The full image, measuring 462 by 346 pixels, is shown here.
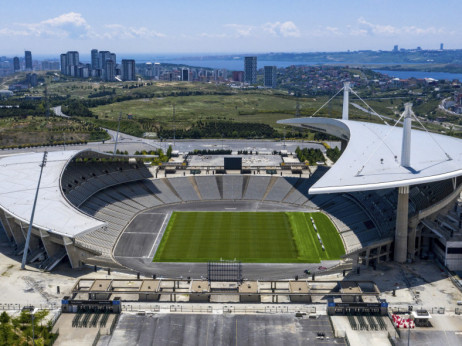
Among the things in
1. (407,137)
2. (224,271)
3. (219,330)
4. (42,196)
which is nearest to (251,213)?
(224,271)

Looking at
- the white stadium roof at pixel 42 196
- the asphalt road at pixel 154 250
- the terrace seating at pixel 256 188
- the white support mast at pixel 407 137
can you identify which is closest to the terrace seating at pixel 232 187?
the terrace seating at pixel 256 188

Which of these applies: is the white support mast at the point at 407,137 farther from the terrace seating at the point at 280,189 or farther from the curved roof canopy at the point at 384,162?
the terrace seating at the point at 280,189

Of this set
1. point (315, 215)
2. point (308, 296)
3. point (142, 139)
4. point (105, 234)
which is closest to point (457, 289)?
point (308, 296)

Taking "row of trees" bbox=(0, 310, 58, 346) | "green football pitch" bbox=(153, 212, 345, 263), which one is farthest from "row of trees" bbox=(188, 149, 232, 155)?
"row of trees" bbox=(0, 310, 58, 346)

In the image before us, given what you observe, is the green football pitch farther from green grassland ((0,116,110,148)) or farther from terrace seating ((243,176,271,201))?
green grassland ((0,116,110,148))

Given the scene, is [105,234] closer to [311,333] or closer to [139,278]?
[139,278]
